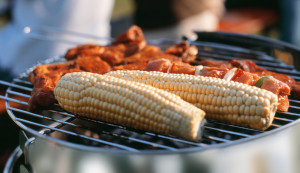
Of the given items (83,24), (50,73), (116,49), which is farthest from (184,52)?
(83,24)

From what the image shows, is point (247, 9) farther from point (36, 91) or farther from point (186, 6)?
point (36, 91)

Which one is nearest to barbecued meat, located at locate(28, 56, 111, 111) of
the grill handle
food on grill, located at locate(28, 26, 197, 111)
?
food on grill, located at locate(28, 26, 197, 111)

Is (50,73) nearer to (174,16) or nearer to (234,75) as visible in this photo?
(234,75)

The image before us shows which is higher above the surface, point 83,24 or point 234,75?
point 83,24

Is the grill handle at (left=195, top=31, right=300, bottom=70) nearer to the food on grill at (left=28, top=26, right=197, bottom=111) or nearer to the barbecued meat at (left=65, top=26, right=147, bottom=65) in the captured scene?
the food on grill at (left=28, top=26, right=197, bottom=111)

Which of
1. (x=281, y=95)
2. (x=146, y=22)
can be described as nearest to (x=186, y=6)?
(x=146, y=22)

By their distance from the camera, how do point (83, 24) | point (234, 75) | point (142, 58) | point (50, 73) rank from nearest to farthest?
point (234, 75), point (50, 73), point (142, 58), point (83, 24)

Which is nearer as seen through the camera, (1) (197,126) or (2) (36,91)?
(1) (197,126)
